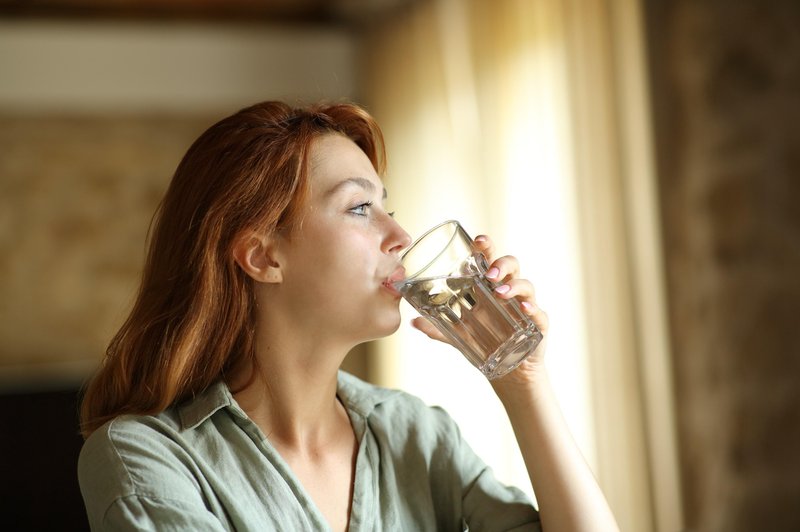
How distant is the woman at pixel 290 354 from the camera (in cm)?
138

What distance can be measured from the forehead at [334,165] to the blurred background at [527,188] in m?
0.13

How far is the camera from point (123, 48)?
15.8ft

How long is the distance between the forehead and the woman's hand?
222 millimetres

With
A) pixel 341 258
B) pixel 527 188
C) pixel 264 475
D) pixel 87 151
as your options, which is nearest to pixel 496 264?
pixel 341 258

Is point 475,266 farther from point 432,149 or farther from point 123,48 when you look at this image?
point 123,48

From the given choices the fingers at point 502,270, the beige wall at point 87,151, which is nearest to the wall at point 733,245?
the fingers at point 502,270

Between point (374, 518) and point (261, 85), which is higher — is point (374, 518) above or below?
below

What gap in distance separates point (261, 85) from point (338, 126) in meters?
3.61

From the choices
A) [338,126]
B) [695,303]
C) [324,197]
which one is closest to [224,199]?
[324,197]

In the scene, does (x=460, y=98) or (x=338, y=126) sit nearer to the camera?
(x=338, y=126)

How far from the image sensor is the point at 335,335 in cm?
144

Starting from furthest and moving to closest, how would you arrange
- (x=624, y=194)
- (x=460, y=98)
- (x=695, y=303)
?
1. (x=460, y=98)
2. (x=624, y=194)
3. (x=695, y=303)

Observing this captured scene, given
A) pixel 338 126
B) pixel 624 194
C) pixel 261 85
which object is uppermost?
pixel 261 85

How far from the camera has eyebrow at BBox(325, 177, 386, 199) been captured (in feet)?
4.77
